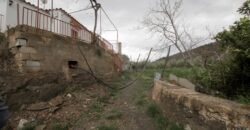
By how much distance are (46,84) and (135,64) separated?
11154mm

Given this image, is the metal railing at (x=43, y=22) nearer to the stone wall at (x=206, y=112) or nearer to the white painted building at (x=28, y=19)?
the white painted building at (x=28, y=19)

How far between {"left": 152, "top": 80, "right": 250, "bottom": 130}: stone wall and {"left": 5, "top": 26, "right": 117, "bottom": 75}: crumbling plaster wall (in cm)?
366

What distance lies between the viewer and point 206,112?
338 centimetres

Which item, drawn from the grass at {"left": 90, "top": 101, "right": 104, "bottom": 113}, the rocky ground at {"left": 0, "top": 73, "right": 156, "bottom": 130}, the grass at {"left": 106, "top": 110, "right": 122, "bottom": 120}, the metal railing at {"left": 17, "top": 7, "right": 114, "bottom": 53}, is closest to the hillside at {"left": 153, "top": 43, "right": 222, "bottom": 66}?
the rocky ground at {"left": 0, "top": 73, "right": 156, "bottom": 130}

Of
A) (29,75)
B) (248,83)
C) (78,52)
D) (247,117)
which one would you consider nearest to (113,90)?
(78,52)

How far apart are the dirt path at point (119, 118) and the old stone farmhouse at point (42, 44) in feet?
6.33

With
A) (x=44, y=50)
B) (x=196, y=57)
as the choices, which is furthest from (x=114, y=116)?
(x=196, y=57)

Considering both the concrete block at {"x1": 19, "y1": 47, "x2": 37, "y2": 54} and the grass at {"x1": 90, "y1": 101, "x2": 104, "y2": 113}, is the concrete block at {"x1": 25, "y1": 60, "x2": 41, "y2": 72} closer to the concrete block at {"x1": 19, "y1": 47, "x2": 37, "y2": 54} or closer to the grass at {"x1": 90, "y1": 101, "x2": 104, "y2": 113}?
the concrete block at {"x1": 19, "y1": 47, "x2": 37, "y2": 54}

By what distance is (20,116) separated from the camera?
5.33 m

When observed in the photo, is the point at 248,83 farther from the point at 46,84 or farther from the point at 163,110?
the point at 46,84

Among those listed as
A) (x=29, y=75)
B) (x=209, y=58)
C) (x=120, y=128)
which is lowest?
(x=120, y=128)

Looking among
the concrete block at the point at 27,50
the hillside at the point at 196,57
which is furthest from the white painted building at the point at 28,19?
the hillside at the point at 196,57

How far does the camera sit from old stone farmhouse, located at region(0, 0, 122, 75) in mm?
5910

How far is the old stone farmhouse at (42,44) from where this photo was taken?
5910 mm
